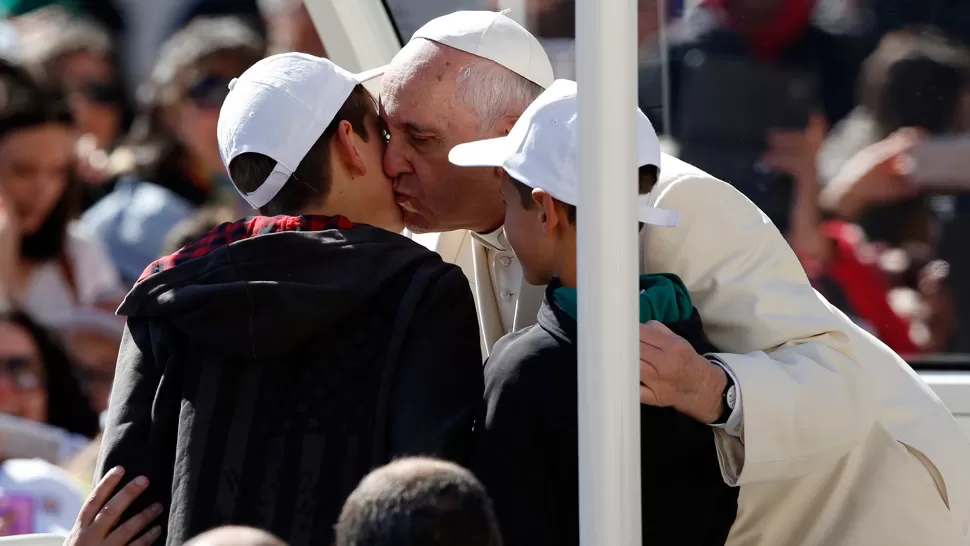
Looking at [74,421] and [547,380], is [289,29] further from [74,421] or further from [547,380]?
[547,380]

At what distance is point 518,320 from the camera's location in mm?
2396

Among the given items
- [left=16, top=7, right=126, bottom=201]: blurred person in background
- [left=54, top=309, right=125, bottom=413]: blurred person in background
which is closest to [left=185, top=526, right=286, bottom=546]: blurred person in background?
[left=54, top=309, right=125, bottom=413]: blurred person in background

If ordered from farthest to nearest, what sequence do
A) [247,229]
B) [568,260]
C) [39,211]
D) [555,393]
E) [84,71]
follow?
[84,71]
[39,211]
[247,229]
[568,260]
[555,393]

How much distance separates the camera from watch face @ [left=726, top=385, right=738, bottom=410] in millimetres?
1867

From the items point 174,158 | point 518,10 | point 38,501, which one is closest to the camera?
point 518,10

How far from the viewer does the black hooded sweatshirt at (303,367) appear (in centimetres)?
184

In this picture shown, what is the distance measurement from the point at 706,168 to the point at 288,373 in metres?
2.60

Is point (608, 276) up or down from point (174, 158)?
up

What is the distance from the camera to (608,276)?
1.50m

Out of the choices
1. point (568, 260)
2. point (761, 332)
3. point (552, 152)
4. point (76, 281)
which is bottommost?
point (76, 281)

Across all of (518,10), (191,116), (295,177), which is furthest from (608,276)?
(191,116)

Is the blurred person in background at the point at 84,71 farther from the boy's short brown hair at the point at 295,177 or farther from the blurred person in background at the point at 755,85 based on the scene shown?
the boy's short brown hair at the point at 295,177

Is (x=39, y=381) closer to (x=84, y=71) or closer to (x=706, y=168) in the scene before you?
(x=84, y=71)

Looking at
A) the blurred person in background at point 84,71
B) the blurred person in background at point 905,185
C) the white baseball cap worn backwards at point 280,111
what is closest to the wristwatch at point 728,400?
the white baseball cap worn backwards at point 280,111
